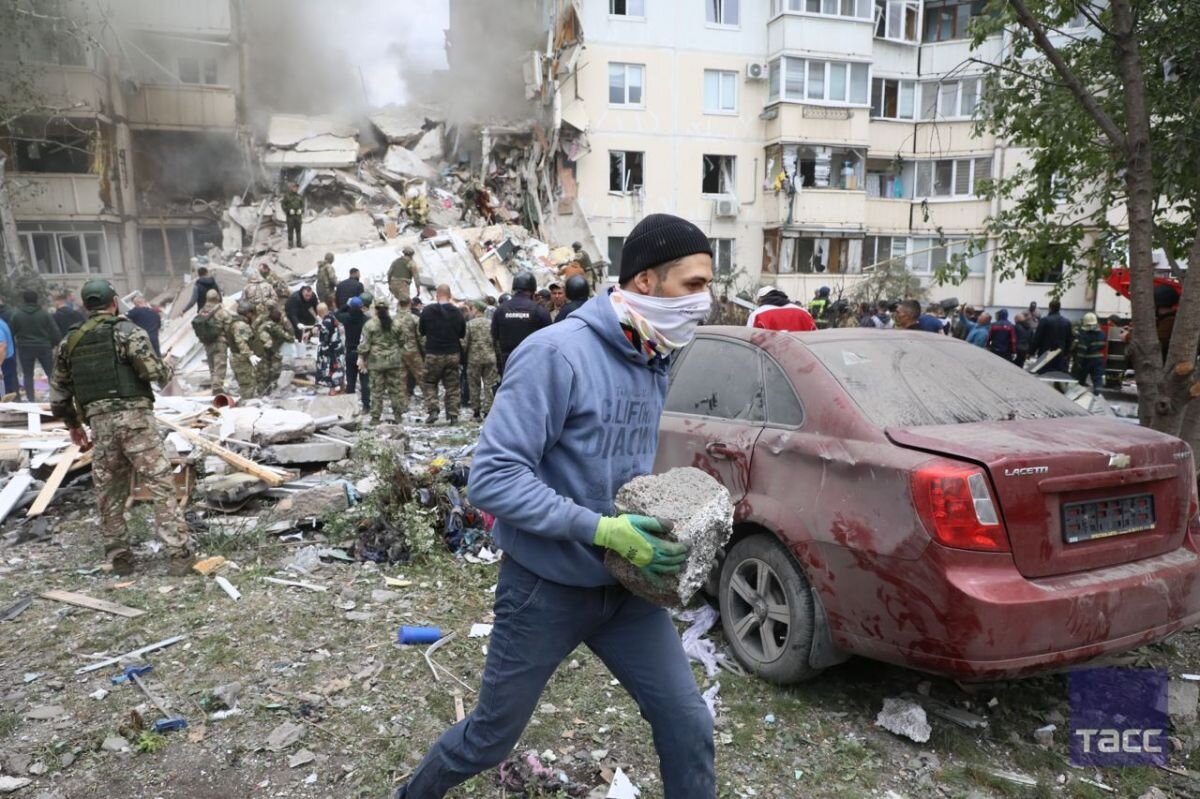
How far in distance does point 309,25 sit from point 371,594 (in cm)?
3350

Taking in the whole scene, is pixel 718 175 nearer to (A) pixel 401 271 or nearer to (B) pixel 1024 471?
(A) pixel 401 271

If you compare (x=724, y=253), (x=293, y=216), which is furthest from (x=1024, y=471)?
(x=724, y=253)

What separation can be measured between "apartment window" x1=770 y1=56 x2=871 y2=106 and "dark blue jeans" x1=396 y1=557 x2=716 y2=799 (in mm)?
26685

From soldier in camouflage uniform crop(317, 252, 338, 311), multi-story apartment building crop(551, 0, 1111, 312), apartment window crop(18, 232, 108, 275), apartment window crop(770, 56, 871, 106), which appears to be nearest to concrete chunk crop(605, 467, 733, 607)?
soldier in camouflage uniform crop(317, 252, 338, 311)

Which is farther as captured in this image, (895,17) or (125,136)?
(895,17)

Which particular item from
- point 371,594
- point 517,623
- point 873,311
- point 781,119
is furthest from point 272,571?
point 781,119

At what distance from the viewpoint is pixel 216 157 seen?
26.5 m

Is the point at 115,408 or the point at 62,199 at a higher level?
the point at 62,199

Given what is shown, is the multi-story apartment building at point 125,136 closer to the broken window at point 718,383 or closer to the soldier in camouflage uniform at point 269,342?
the soldier in camouflage uniform at point 269,342

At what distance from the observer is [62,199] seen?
23.0 meters

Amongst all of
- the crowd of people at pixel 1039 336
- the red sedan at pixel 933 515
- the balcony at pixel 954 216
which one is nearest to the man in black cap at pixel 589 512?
the red sedan at pixel 933 515

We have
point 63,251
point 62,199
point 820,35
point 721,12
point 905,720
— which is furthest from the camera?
point 721,12

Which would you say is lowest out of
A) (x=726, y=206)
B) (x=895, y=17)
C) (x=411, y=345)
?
(x=411, y=345)

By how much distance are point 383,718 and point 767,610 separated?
68.8 inches
